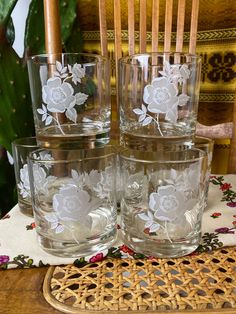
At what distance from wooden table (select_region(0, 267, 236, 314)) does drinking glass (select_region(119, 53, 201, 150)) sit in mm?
197

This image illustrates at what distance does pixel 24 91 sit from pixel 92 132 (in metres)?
0.48

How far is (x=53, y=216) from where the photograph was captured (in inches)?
15.9

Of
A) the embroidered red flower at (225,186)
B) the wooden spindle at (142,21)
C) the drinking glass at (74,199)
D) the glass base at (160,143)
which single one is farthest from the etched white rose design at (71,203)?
the wooden spindle at (142,21)

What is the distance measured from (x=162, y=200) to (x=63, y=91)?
18 cm

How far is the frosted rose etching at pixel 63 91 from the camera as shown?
0.44m

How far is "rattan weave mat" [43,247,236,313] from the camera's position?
33 centimetres

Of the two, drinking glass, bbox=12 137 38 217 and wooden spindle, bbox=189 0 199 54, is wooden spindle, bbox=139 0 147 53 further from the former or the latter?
drinking glass, bbox=12 137 38 217

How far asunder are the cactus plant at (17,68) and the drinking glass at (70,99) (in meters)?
0.42

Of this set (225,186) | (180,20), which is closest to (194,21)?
(180,20)

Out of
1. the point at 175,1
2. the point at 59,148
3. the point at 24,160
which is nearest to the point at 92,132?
the point at 59,148

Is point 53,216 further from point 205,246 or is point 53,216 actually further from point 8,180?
point 8,180

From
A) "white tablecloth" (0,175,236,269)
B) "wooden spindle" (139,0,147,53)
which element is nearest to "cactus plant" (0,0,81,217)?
"wooden spindle" (139,0,147,53)

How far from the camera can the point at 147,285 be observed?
0.36 metres

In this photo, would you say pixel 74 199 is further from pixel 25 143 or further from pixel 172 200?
pixel 25 143
